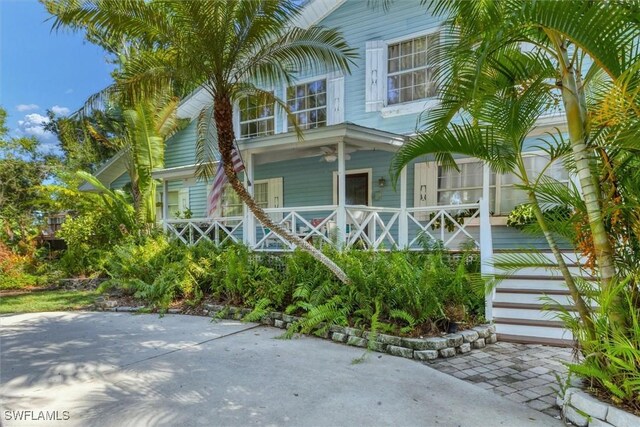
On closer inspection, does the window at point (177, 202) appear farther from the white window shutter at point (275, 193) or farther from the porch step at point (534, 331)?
the porch step at point (534, 331)

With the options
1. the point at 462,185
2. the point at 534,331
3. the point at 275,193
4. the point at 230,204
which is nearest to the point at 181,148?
the point at 230,204

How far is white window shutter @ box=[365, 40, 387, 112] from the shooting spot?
930cm

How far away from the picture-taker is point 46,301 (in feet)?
26.8

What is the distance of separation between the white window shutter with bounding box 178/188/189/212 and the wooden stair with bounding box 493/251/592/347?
10.7 meters

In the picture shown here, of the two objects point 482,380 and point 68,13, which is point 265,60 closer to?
point 68,13

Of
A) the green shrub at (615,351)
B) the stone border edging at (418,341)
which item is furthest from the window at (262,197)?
the green shrub at (615,351)

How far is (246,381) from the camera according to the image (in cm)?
357

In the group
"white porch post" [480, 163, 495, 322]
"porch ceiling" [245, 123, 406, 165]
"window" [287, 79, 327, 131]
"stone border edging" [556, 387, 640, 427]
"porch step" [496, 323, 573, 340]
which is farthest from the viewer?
"window" [287, 79, 327, 131]

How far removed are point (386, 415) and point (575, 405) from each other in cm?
144

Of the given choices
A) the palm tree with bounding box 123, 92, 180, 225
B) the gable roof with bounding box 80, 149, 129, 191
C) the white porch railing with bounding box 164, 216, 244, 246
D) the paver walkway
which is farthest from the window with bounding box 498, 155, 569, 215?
the gable roof with bounding box 80, 149, 129, 191

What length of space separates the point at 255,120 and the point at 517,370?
384 inches

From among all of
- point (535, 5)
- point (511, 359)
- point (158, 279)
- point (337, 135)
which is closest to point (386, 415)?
point (511, 359)

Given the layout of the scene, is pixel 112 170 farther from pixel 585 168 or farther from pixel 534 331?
pixel 585 168

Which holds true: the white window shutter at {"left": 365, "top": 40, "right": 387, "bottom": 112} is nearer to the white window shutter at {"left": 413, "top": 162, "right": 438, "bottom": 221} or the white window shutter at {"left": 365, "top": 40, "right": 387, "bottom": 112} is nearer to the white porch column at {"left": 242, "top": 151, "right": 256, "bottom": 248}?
the white window shutter at {"left": 413, "top": 162, "right": 438, "bottom": 221}
